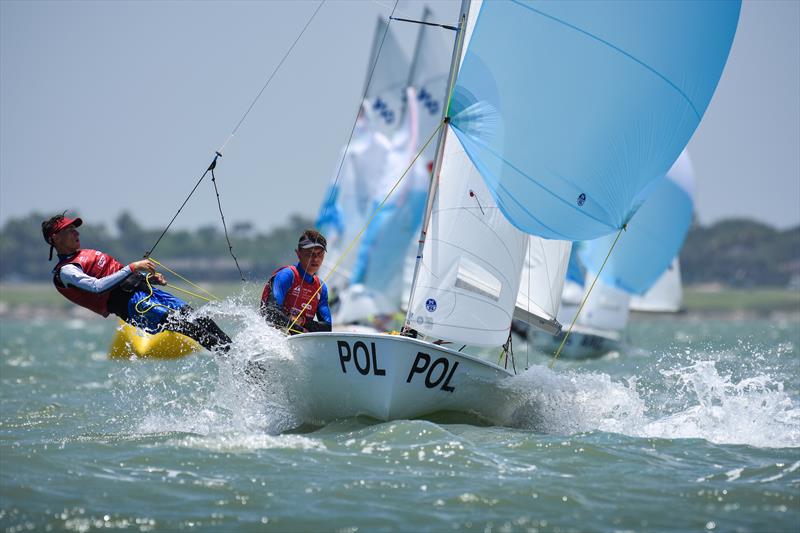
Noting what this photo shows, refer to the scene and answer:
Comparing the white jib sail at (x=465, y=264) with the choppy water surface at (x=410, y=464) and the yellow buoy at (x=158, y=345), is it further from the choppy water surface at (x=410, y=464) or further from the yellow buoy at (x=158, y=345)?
the yellow buoy at (x=158, y=345)

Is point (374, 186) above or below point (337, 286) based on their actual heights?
above

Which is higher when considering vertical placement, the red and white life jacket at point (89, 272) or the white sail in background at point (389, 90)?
the white sail in background at point (389, 90)

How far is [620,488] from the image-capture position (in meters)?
5.75

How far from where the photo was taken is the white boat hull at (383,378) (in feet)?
23.5

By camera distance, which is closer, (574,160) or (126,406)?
(574,160)

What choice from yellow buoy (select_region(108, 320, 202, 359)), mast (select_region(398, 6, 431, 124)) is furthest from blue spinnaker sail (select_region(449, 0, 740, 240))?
mast (select_region(398, 6, 431, 124))

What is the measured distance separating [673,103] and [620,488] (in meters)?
3.31

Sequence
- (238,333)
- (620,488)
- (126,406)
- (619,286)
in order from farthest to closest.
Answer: (619,286) < (126,406) < (238,333) < (620,488)

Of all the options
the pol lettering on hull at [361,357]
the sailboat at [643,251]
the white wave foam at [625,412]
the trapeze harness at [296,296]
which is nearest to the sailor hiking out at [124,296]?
the trapeze harness at [296,296]

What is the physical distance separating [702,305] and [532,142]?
89194 mm

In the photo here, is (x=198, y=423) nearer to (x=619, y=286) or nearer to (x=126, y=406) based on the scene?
(x=126, y=406)

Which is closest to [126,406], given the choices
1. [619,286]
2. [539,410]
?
[539,410]

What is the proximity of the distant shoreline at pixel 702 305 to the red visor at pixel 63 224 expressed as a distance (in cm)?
7724

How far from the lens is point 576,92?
25.5ft
